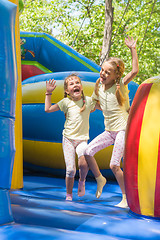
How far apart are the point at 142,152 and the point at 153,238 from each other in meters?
0.48

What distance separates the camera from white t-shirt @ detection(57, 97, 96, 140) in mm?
2672

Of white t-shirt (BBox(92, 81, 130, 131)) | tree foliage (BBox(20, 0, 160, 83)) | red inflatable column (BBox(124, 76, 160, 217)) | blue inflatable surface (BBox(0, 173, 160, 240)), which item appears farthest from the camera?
tree foliage (BBox(20, 0, 160, 83))

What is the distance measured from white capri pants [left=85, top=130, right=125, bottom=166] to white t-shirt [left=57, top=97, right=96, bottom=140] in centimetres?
15

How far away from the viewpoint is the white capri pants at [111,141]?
2.45 m

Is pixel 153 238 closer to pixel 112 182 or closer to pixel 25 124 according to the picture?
pixel 112 182

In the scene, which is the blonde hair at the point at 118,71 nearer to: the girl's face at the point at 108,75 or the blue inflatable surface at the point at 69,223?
the girl's face at the point at 108,75

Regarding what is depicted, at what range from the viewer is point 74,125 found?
2.68m

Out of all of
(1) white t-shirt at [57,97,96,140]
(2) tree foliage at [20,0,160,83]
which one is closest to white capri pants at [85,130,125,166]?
(1) white t-shirt at [57,97,96,140]

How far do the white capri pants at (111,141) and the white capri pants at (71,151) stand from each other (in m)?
A: 0.07

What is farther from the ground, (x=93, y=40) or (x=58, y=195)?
(x=93, y=40)

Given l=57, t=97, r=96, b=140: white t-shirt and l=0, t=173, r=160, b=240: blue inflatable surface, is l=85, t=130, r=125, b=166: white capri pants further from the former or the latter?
l=0, t=173, r=160, b=240: blue inflatable surface

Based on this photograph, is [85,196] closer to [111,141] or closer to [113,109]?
[111,141]

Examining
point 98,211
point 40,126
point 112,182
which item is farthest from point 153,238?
point 40,126

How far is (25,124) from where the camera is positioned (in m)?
3.49
